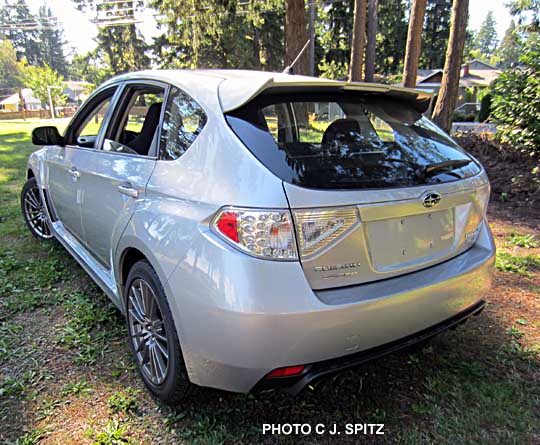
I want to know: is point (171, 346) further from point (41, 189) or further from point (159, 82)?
point (41, 189)

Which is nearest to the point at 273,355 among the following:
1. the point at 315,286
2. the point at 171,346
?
the point at 315,286

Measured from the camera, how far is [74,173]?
10.1ft

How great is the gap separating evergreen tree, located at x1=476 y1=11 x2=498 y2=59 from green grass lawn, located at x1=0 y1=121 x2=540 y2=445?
139 m

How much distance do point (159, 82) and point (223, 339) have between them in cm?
154

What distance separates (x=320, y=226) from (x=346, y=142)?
60 cm

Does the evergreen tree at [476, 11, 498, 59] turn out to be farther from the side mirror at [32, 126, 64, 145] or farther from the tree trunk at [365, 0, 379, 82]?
the side mirror at [32, 126, 64, 145]

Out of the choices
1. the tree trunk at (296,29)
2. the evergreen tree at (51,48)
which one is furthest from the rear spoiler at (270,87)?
the evergreen tree at (51,48)

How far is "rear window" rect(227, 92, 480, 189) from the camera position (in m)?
1.71

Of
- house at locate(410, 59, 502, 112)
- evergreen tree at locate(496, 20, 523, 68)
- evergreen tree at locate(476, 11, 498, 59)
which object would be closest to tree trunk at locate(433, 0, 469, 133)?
evergreen tree at locate(496, 20, 523, 68)

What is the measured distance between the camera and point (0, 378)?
93.0 inches

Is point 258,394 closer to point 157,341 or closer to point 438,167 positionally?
point 157,341

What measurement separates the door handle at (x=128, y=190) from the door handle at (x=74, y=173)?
0.85 metres

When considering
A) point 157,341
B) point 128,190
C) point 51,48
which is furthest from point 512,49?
point 51,48

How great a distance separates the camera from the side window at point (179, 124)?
196 centimetres
